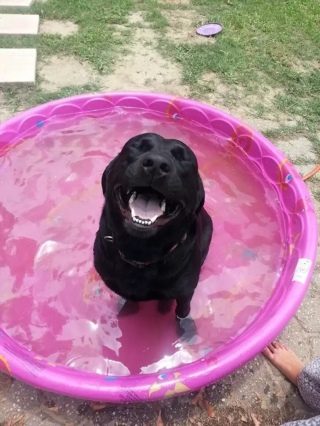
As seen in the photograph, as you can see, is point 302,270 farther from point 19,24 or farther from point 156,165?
point 19,24

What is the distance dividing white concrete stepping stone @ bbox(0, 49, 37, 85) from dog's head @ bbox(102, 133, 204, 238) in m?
2.71

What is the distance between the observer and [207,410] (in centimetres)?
226

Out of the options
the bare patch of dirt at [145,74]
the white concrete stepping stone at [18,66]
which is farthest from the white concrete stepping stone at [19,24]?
the bare patch of dirt at [145,74]

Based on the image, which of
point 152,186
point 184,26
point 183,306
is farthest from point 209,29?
point 152,186

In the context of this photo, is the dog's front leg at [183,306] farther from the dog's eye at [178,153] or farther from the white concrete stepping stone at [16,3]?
the white concrete stepping stone at [16,3]

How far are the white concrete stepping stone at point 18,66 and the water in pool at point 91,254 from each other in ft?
2.65

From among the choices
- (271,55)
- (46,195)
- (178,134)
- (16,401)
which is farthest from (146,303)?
(271,55)

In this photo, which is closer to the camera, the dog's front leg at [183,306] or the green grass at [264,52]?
the dog's front leg at [183,306]

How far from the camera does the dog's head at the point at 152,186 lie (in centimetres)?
172

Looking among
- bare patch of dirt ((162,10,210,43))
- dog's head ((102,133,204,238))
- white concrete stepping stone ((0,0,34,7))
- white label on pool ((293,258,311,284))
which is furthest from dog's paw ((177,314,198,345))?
white concrete stepping stone ((0,0,34,7))

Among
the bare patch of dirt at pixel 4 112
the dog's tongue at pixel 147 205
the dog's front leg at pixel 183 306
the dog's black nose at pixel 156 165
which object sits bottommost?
the dog's front leg at pixel 183 306

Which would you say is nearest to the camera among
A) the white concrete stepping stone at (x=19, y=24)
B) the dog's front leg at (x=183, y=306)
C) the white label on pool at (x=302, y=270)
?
the dog's front leg at (x=183, y=306)

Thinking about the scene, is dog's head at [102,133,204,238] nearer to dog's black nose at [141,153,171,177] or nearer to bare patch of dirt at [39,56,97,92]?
dog's black nose at [141,153,171,177]

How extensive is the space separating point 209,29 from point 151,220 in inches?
172
